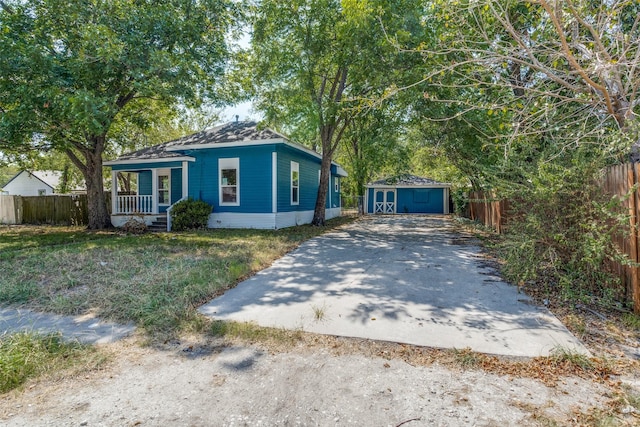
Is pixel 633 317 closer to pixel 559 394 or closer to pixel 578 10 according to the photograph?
pixel 559 394

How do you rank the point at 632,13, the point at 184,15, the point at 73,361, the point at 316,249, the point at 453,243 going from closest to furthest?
the point at 73,361 < the point at 632,13 < the point at 316,249 < the point at 453,243 < the point at 184,15

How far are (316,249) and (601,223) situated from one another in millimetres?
5317

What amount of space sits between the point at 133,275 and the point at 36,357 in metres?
2.59

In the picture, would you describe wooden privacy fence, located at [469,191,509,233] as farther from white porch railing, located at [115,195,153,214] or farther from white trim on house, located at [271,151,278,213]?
white porch railing, located at [115,195,153,214]

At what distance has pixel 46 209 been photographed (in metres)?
15.4

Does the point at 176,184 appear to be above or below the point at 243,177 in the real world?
below

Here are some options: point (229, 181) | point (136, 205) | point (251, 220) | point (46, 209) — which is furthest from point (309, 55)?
point (46, 209)

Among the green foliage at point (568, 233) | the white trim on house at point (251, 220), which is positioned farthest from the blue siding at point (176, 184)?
the green foliage at point (568, 233)

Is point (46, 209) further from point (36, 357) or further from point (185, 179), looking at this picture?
point (36, 357)

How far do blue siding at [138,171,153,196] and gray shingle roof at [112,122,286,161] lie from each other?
Answer: 1007mm

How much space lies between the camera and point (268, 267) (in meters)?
6.11

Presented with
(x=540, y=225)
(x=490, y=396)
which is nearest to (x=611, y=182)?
(x=540, y=225)

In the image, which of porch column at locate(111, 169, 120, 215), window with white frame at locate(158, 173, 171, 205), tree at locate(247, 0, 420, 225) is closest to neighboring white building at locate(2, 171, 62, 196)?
porch column at locate(111, 169, 120, 215)

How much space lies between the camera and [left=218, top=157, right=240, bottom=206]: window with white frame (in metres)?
12.0
